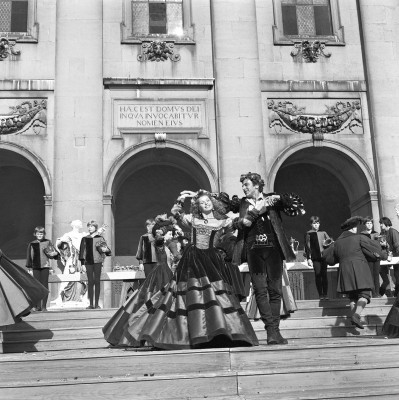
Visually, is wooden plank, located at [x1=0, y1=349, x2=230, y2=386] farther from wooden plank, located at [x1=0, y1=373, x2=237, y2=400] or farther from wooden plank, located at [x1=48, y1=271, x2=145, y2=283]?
wooden plank, located at [x1=48, y1=271, x2=145, y2=283]

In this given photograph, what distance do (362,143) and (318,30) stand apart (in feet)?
11.7

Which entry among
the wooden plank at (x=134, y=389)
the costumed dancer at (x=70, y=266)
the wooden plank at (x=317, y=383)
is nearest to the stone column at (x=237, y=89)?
the costumed dancer at (x=70, y=266)

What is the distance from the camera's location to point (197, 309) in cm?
647

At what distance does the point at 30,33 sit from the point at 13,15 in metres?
0.95

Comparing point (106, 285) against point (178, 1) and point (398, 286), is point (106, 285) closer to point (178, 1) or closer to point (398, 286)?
point (398, 286)

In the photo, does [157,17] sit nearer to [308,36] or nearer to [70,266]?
[308,36]

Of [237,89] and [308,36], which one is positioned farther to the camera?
[308,36]

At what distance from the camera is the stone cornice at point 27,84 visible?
16.1 meters

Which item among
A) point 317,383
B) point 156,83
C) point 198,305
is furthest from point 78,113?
point 317,383

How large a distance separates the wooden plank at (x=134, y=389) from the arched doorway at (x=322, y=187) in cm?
1228

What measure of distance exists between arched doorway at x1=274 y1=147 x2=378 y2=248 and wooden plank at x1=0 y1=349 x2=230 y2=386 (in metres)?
11.9

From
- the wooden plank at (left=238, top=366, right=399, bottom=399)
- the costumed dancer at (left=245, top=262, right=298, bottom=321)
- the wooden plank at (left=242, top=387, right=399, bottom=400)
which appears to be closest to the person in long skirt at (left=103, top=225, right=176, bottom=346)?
the costumed dancer at (left=245, top=262, right=298, bottom=321)

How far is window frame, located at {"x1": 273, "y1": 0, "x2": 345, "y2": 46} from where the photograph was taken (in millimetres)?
16969

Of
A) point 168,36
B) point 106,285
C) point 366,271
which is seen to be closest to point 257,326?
point 366,271
